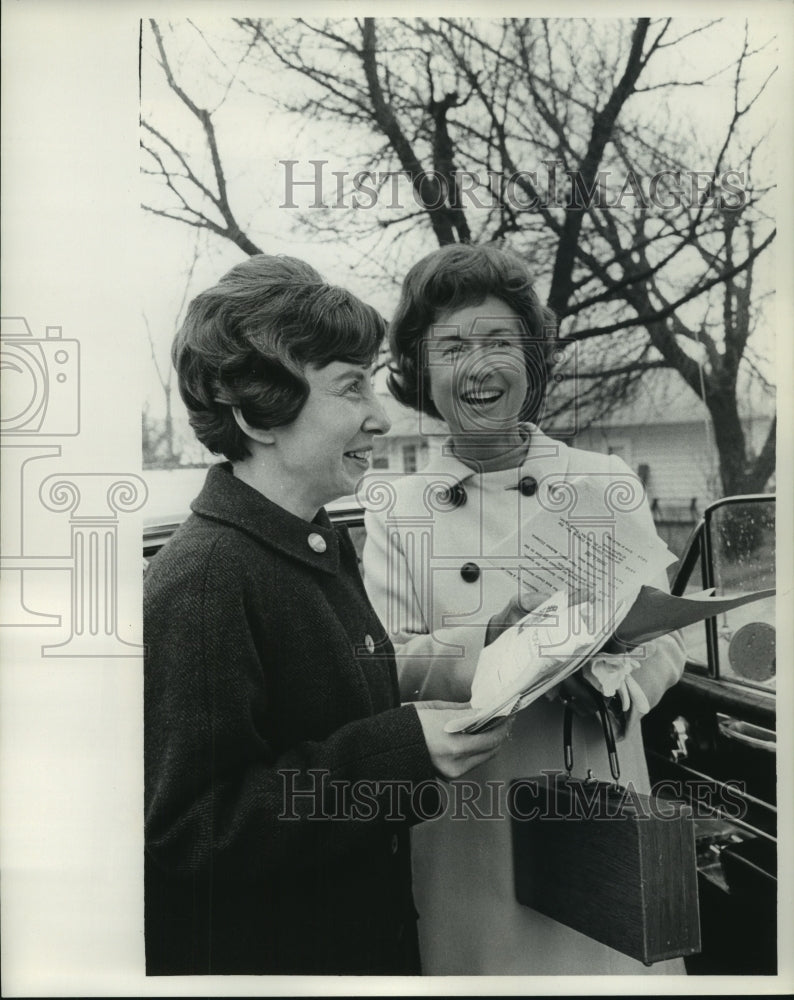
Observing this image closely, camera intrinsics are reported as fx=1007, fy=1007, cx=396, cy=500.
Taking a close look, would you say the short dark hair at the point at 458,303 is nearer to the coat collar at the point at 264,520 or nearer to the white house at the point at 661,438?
the white house at the point at 661,438

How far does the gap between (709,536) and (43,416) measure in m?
1.78

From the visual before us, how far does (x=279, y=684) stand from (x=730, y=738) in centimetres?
120

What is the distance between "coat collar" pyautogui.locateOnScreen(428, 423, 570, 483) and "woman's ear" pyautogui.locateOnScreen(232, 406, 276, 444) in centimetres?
43

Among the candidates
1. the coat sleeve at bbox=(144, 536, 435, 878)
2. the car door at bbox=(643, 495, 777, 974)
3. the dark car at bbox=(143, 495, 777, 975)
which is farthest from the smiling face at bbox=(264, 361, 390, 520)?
the car door at bbox=(643, 495, 777, 974)

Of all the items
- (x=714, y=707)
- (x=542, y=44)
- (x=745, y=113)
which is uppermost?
(x=542, y=44)

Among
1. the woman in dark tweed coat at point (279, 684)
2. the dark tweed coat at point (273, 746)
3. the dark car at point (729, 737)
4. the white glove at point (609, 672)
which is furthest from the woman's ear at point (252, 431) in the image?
the white glove at point (609, 672)

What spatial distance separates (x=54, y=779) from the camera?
268 centimetres

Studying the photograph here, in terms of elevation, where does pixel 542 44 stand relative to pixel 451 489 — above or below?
above

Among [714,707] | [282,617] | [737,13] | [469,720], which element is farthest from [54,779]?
[737,13]

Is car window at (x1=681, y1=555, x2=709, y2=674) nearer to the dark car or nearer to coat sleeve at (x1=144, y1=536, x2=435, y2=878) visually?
the dark car

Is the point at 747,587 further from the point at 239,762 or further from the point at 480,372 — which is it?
the point at 239,762

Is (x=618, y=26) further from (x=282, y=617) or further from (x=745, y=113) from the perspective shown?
(x=282, y=617)

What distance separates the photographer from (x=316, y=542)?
2.36m

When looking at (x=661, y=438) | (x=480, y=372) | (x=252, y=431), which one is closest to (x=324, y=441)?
(x=252, y=431)
